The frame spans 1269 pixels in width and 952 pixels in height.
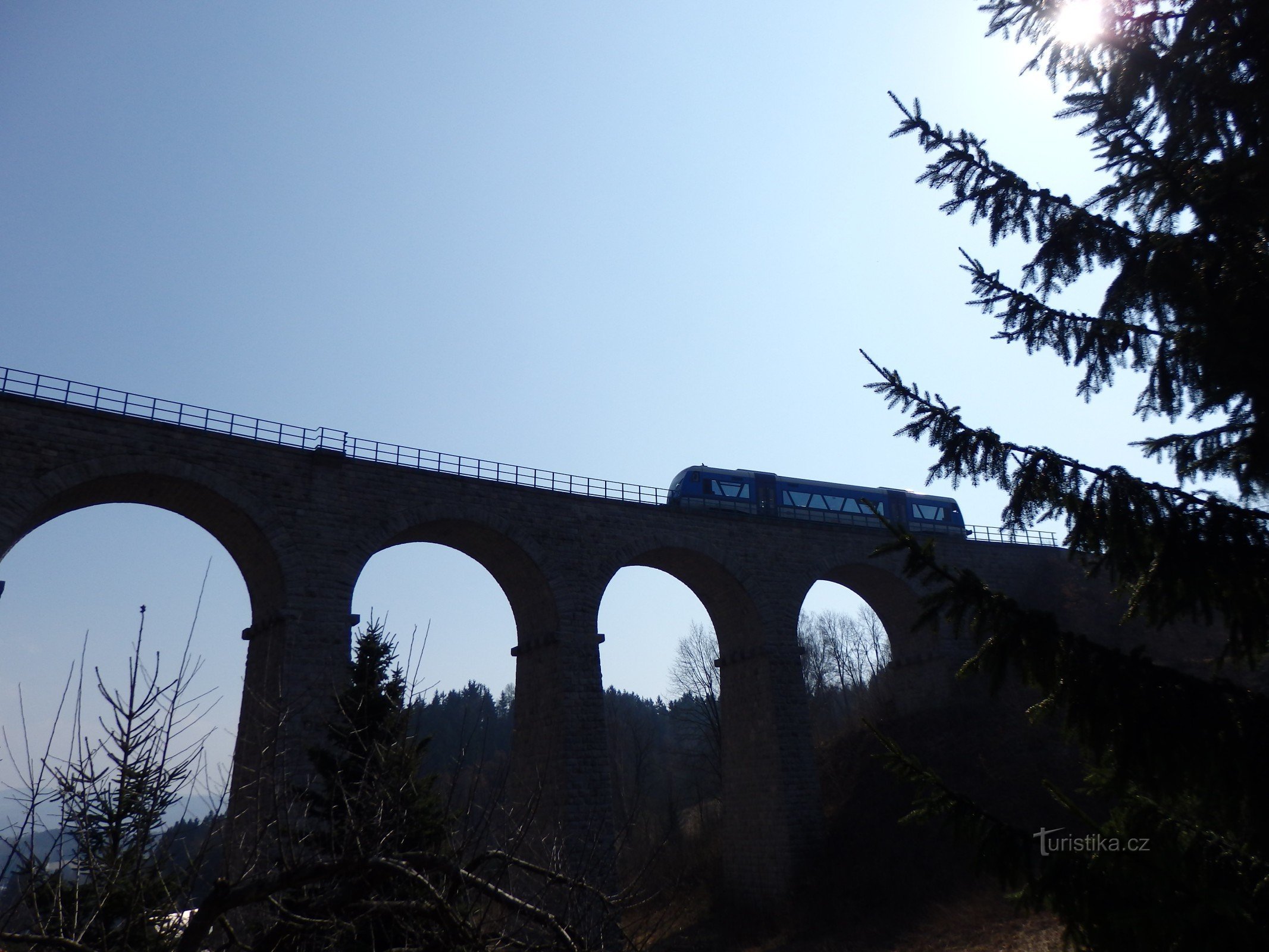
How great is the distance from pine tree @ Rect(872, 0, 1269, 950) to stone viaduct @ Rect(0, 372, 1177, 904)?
958 centimetres

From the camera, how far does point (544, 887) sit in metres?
4.73

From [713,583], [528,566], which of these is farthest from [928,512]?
[528,566]

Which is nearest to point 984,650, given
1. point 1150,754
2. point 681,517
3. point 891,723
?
point 1150,754

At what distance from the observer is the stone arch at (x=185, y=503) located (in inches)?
590

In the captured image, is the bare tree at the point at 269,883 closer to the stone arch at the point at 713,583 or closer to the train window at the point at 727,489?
the stone arch at the point at 713,583

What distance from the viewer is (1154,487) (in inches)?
198

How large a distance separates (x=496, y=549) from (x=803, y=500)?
11.5 metres

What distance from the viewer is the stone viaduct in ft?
51.3

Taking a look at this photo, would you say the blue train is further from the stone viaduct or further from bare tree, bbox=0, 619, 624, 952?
bare tree, bbox=0, 619, 624, 952

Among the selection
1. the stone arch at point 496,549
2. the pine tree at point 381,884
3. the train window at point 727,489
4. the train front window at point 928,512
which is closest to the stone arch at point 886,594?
the train window at point 727,489

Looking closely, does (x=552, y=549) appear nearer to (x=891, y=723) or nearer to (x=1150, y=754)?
(x=891, y=723)

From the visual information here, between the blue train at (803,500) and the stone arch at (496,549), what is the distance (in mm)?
5273

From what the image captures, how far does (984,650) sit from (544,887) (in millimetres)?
2774

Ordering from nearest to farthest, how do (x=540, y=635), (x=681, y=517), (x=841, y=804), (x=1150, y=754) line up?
(x=1150, y=754)
(x=540, y=635)
(x=681, y=517)
(x=841, y=804)
